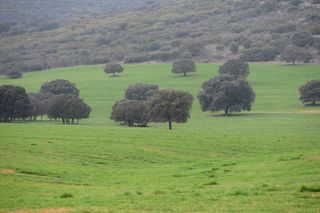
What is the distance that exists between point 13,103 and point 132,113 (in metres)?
23.6

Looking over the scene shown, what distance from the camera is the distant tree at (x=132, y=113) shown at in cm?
10200

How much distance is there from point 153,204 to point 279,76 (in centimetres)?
14804

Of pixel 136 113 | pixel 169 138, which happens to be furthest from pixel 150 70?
pixel 169 138

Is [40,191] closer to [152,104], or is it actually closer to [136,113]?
[152,104]

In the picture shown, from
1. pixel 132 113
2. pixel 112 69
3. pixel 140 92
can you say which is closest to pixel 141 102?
pixel 132 113

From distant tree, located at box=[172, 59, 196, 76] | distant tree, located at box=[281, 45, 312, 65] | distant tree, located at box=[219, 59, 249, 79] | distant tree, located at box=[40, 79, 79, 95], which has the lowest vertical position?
distant tree, located at box=[40, 79, 79, 95]

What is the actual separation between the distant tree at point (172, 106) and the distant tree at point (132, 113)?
32.6 ft

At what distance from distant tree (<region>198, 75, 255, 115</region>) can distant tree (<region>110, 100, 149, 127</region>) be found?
76.8ft

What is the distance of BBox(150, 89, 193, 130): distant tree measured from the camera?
294ft

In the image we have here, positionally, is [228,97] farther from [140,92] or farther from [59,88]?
[59,88]

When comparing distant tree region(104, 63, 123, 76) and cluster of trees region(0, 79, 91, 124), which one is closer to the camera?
cluster of trees region(0, 79, 91, 124)

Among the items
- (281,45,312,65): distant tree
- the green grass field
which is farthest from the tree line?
(281,45,312,65): distant tree

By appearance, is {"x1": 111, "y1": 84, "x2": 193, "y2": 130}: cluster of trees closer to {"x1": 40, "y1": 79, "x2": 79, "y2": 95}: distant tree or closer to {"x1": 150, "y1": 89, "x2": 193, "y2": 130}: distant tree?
{"x1": 150, "y1": 89, "x2": 193, "y2": 130}: distant tree

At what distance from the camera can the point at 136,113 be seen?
338 ft
